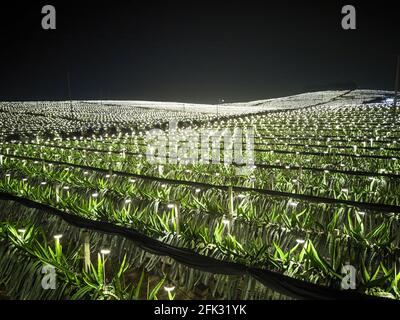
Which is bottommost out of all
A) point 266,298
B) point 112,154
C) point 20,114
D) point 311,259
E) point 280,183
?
point 266,298

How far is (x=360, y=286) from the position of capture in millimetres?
3672

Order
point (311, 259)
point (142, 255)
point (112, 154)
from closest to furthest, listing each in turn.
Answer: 1. point (311, 259)
2. point (142, 255)
3. point (112, 154)

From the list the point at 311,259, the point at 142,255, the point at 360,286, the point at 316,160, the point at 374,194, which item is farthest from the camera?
the point at 316,160

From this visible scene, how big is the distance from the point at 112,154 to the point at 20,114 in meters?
38.1

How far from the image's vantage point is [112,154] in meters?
14.3

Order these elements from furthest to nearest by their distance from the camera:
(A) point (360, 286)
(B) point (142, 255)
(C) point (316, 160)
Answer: (C) point (316, 160) < (B) point (142, 255) < (A) point (360, 286)

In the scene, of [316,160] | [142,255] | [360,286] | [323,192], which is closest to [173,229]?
[142,255]
